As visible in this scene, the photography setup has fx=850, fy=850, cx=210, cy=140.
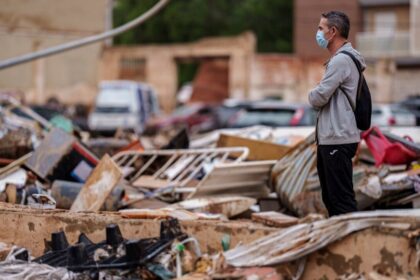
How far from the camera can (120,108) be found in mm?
30531

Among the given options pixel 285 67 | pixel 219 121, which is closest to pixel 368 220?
pixel 219 121

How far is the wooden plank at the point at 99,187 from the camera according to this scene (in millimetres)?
7879

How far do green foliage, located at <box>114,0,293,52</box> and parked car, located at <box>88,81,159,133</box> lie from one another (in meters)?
24.3

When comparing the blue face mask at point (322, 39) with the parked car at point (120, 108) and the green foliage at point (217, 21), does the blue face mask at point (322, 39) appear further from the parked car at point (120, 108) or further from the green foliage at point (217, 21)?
the green foliage at point (217, 21)

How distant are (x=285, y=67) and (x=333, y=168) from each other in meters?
35.6

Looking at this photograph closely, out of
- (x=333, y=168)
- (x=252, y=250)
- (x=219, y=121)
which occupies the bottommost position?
(x=219, y=121)

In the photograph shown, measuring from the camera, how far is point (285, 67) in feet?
136

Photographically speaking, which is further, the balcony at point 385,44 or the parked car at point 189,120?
the balcony at point 385,44

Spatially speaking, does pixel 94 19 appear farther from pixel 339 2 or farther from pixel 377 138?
pixel 377 138

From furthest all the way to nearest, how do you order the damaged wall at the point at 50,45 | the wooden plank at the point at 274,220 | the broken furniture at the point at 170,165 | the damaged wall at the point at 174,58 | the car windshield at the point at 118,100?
1. the damaged wall at the point at 174,58
2. the damaged wall at the point at 50,45
3. the car windshield at the point at 118,100
4. the broken furniture at the point at 170,165
5. the wooden plank at the point at 274,220

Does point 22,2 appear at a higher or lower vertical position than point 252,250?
higher

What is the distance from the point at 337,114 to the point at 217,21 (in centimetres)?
5120

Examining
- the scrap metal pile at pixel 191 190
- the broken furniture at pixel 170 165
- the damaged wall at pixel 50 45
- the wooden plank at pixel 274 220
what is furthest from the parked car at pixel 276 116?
the damaged wall at pixel 50 45

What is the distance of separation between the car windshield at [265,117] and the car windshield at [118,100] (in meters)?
12.4
